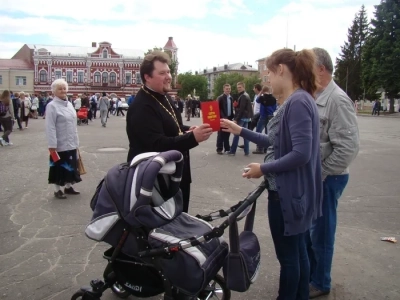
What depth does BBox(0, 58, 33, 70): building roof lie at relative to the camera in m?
79.4

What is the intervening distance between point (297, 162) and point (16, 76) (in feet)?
283

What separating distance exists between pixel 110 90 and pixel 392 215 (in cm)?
8237

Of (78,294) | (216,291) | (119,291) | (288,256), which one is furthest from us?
(119,291)

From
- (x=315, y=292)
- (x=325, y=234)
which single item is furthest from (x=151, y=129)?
(x=315, y=292)

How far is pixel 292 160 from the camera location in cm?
268

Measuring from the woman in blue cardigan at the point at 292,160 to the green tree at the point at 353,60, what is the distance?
69.1m

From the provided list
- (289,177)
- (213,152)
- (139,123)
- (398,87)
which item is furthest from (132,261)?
(398,87)

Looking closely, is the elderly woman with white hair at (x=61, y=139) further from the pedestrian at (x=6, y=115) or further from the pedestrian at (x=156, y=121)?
the pedestrian at (x=6, y=115)

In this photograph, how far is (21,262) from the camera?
429 centimetres

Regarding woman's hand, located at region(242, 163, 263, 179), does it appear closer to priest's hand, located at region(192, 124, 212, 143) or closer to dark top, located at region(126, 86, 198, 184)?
priest's hand, located at region(192, 124, 212, 143)

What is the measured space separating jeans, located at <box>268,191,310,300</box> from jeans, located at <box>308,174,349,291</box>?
0.53 m

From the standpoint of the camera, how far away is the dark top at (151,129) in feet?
11.1

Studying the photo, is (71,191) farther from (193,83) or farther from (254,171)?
(193,83)

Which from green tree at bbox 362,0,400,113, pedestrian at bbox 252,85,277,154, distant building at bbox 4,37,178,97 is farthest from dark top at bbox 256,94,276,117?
distant building at bbox 4,37,178,97
